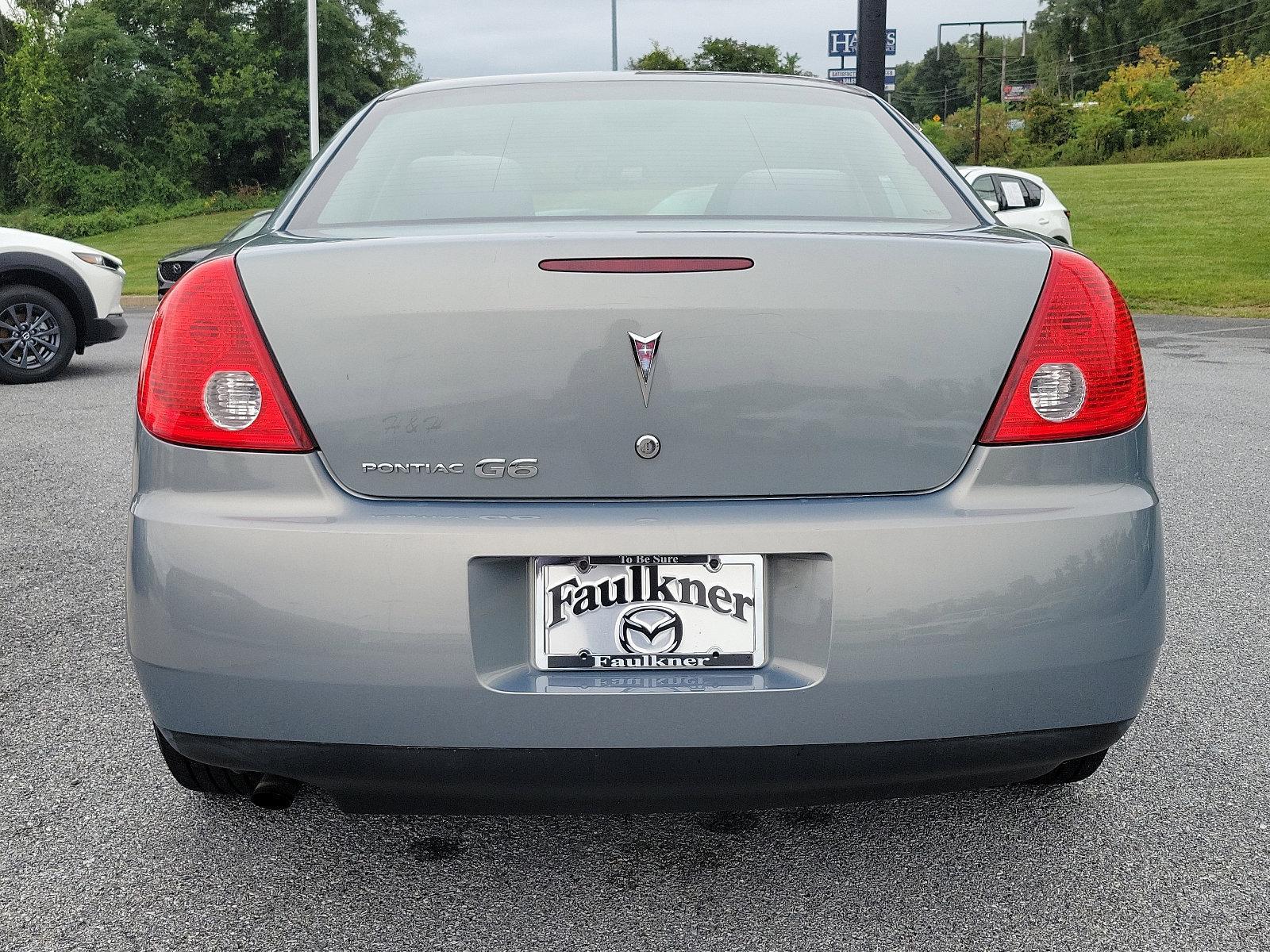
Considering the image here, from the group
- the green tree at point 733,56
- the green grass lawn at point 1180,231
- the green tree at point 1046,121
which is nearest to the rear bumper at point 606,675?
the green grass lawn at point 1180,231

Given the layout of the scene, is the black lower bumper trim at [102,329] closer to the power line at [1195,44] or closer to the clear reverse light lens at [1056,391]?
the clear reverse light lens at [1056,391]

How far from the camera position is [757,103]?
2.92 metres

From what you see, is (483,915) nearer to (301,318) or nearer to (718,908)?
(718,908)

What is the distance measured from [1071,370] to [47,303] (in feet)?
31.2

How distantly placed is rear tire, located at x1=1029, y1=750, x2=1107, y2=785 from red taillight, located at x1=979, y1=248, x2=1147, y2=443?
0.75 m

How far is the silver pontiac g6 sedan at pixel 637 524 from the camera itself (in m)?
1.88

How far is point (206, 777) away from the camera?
7.89 ft

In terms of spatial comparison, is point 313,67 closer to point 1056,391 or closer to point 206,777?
point 206,777

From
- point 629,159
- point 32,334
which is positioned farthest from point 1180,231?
point 629,159

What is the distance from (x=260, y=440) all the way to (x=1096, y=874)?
5.48 ft

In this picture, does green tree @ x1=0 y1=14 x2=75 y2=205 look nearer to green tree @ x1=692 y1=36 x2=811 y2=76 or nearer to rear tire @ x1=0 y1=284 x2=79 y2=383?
green tree @ x1=692 y1=36 x2=811 y2=76

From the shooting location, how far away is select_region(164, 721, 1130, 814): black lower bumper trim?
190 centimetres

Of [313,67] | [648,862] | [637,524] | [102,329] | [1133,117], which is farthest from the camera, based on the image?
[1133,117]

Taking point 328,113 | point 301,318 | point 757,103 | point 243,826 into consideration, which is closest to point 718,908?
point 243,826
